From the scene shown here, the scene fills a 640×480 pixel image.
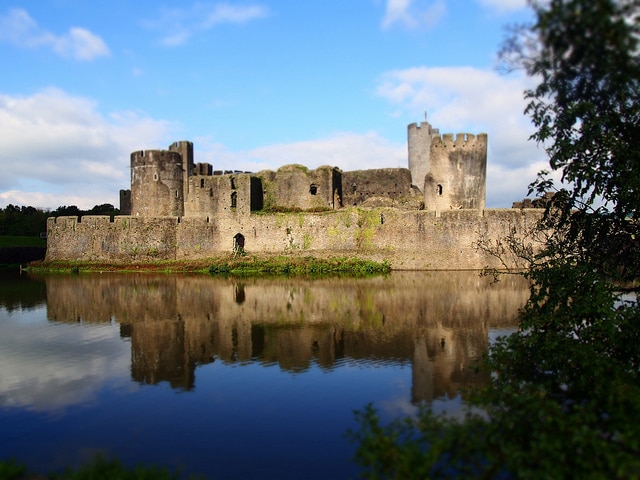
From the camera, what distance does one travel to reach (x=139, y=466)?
18.9 ft

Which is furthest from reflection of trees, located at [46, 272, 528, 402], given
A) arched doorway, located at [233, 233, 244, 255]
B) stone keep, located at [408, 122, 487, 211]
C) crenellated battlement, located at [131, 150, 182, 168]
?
crenellated battlement, located at [131, 150, 182, 168]

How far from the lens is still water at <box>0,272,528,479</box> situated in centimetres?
696

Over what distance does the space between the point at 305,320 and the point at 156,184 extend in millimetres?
23234

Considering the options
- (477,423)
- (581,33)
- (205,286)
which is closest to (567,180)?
(581,33)

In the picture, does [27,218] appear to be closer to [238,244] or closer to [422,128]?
[238,244]

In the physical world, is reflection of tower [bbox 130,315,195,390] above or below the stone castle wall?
below

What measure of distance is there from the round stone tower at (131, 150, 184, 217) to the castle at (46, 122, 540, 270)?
6cm

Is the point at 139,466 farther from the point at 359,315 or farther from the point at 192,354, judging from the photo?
the point at 359,315

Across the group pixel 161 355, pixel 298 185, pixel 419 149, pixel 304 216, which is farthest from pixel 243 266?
pixel 161 355

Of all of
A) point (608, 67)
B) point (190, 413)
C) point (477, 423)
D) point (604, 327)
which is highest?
point (608, 67)

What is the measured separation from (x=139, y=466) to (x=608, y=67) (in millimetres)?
6889

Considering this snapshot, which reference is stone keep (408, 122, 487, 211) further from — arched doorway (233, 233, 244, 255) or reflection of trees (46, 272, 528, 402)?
arched doorway (233, 233, 244, 255)

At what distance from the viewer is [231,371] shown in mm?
10391

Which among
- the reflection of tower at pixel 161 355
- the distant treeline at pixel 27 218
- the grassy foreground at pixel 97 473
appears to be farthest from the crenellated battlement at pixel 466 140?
the distant treeline at pixel 27 218
